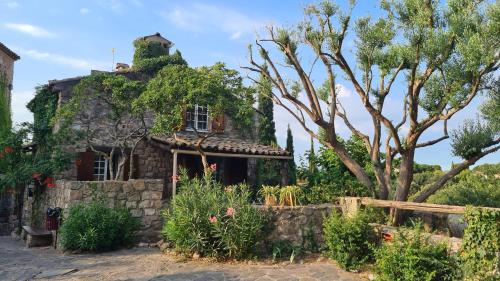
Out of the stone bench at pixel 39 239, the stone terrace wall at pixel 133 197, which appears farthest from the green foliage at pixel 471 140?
the stone bench at pixel 39 239

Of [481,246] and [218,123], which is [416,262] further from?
[218,123]

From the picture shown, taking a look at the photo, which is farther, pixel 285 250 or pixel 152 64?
pixel 152 64

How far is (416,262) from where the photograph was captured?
566 cm

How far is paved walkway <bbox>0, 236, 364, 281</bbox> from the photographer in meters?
6.75

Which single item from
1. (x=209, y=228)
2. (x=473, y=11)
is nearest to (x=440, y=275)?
(x=209, y=228)

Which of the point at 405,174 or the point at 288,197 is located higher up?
the point at 405,174

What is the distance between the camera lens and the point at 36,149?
1488 cm

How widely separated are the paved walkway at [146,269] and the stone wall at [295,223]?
3.00ft

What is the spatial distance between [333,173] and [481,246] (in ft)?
26.2

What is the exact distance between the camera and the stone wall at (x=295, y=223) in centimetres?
855

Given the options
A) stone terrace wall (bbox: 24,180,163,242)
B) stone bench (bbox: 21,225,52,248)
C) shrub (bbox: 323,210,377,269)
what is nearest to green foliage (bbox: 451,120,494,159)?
shrub (bbox: 323,210,377,269)

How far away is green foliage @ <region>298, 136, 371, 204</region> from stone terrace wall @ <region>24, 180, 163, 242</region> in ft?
14.4

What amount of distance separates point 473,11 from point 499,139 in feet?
10.7

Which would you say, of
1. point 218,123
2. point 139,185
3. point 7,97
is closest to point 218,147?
point 218,123
